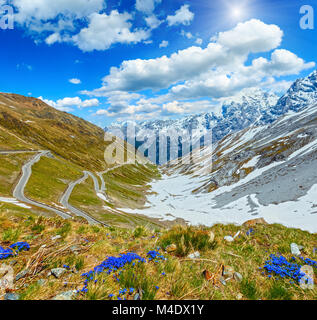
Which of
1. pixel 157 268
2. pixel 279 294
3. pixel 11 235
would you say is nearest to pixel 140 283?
pixel 157 268

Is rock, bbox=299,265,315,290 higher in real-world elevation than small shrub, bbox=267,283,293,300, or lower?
higher

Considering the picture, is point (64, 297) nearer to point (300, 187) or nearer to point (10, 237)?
point (10, 237)

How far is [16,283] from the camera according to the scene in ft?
14.8

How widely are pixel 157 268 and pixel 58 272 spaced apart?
9.00ft

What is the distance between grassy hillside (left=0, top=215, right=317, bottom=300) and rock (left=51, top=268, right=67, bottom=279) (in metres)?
0.08

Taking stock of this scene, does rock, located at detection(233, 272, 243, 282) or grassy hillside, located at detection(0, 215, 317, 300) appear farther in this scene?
rock, located at detection(233, 272, 243, 282)

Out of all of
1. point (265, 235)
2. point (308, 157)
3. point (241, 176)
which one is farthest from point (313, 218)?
point (241, 176)

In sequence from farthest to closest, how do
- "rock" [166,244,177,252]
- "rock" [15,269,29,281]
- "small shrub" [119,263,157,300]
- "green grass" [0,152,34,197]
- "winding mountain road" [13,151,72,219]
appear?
1. "green grass" [0,152,34,197]
2. "winding mountain road" [13,151,72,219]
3. "rock" [166,244,177,252]
4. "rock" [15,269,29,281]
5. "small shrub" [119,263,157,300]

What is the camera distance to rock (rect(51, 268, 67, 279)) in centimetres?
481

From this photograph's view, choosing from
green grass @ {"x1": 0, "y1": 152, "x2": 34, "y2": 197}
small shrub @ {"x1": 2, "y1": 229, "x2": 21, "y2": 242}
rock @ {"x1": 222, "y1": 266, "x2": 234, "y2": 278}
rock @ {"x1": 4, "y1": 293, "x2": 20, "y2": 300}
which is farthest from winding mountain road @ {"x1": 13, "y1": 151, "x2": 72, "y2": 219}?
rock @ {"x1": 222, "y1": 266, "x2": 234, "y2": 278}

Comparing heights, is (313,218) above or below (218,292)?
above

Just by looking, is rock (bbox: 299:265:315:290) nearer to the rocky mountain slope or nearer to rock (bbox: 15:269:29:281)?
rock (bbox: 15:269:29:281)

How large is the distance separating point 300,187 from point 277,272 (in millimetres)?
75652
